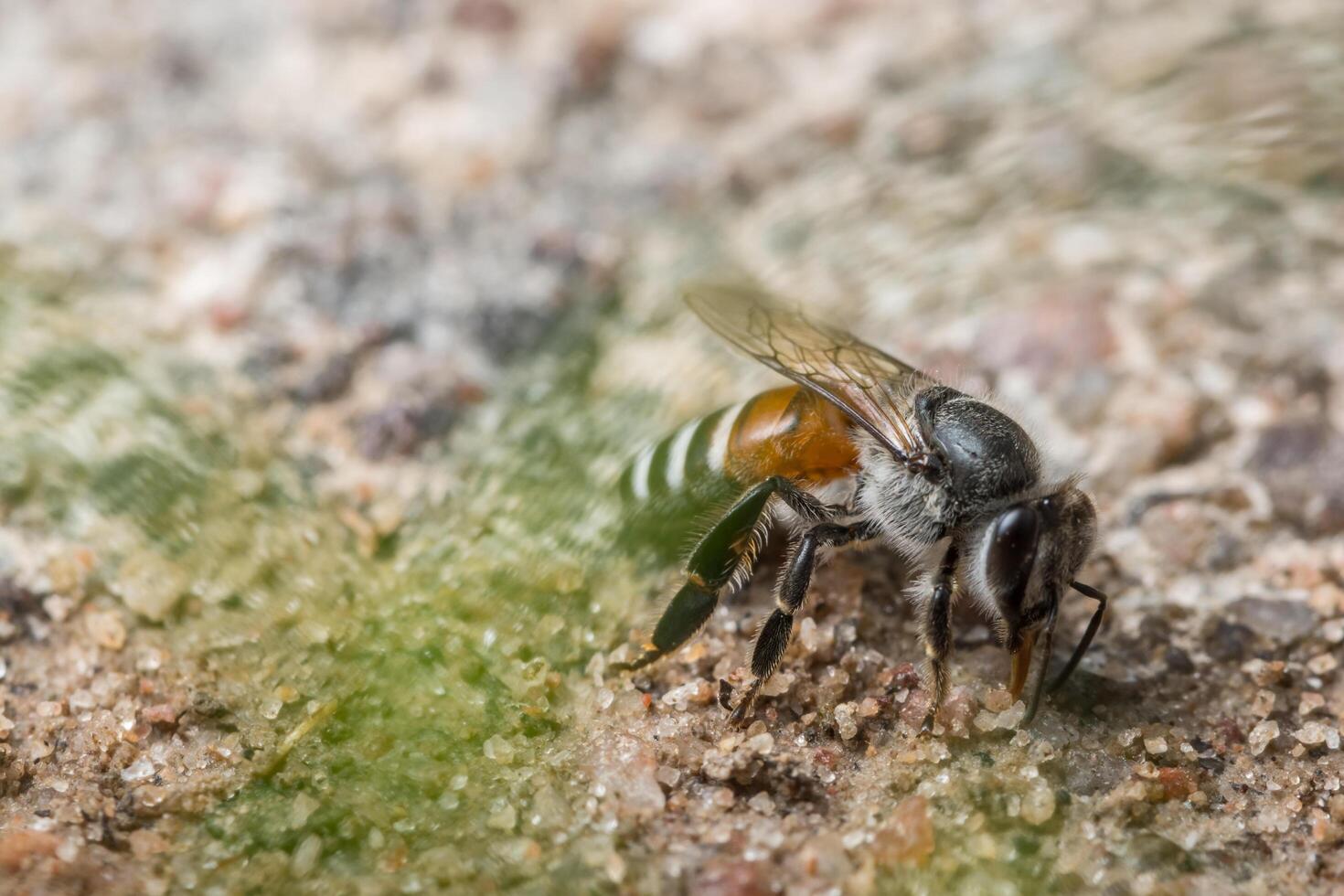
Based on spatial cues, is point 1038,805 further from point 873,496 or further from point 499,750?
point 499,750

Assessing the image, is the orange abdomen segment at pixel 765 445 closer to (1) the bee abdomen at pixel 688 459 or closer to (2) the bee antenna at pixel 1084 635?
(1) the bee abdomen at pixel 688 459

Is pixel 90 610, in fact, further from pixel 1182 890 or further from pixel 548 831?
pixel 1182 890

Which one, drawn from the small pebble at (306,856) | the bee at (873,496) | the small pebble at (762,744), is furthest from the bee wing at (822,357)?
the small pebble at (306,856)

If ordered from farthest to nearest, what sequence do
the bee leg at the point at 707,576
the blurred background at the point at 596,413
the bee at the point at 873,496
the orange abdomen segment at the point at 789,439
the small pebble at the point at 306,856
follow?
the orange abdomen segment at the point at 789,439 < the bee leg at the point at 707,576 < the bee at the point at 873,496 < the blurred background at the point at 596,413 < the small pebble at the point at 306,856


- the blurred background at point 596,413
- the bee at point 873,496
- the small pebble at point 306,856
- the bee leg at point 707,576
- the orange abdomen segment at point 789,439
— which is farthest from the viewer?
the orange abdomen segment at point 789,439

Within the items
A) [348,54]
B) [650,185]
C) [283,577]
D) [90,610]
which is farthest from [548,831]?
[348,54]

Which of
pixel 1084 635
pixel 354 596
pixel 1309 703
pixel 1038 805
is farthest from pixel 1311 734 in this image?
pixel 354 596
